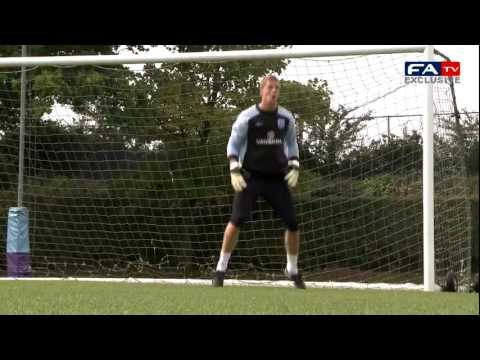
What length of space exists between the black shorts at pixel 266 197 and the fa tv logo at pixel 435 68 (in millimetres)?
2110

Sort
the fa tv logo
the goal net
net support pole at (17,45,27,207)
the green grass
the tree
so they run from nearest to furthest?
the green grass < the fa tv logo < the goal net < the tree < net support pole at (17,45,27,207)

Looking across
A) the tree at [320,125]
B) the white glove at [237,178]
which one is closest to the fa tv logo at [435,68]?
the tree at [320,125]

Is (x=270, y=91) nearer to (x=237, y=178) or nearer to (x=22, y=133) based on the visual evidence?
(x=237, y=178)

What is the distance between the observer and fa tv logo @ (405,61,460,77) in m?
7.18

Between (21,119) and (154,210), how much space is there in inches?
89.2

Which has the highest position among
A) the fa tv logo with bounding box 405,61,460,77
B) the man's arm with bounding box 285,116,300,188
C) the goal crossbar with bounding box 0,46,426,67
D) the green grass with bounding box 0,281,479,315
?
the goal crossbar with bounding box 0,46,426,67

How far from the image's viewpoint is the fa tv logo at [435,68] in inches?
283

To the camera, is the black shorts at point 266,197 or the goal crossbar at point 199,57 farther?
the goal crossbar at point 199,57

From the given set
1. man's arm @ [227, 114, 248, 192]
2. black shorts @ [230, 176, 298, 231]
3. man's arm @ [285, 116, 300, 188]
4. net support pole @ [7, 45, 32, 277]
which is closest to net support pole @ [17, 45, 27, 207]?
net support pole @ [7, 45, 32, 277]

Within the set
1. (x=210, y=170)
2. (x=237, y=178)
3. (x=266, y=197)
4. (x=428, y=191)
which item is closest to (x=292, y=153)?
(x=266, y=197)

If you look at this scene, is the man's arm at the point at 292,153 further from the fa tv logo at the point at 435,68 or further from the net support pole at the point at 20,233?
the net support pole at the point at 20,233

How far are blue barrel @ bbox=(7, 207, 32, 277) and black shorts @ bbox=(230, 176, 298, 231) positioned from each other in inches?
184

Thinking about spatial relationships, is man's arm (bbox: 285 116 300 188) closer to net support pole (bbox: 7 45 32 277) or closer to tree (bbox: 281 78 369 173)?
tree (bbox: 281 78 369 173)

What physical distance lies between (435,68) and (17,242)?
6.14 metres
